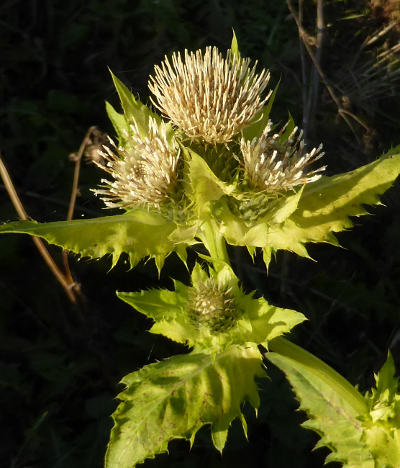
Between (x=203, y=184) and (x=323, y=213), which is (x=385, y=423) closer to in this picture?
(x=323, y=213)

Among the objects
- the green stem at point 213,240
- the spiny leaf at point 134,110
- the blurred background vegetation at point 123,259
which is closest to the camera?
the green stem at point 213,240

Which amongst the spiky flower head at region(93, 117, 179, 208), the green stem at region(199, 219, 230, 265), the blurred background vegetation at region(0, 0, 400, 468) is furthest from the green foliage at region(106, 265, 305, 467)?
the blurred background vegetation at region(0, 0, 400, 468)

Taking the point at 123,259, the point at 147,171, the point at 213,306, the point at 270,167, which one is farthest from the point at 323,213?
the point at 123,259

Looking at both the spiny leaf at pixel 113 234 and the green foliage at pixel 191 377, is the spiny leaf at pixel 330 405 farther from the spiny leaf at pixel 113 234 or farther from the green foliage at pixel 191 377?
the spiny leaf at pixel 113 234

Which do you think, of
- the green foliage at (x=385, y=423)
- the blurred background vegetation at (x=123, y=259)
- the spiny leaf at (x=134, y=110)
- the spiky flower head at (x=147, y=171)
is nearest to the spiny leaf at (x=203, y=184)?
the spiky flower head at (x=147, y=171)

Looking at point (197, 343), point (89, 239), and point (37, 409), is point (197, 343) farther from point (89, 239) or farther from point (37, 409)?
point (37, 409)
